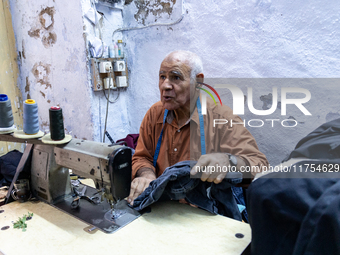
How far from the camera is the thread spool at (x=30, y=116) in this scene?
3.63ft

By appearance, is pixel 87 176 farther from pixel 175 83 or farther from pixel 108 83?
pixel 108 83

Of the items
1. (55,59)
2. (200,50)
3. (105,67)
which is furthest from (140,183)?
(55,59)

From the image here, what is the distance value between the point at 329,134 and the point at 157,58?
5.84ft

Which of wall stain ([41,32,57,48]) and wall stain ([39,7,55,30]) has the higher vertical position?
wall stain ([39,7,55,30])

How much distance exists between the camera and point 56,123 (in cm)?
110

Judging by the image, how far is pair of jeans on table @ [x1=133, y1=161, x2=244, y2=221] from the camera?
109 centimetres

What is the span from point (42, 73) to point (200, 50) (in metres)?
1.71

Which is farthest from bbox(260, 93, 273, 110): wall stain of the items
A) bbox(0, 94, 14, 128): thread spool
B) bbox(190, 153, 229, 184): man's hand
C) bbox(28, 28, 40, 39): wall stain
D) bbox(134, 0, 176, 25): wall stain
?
bbox(28, 28, 40, 39): wall stain

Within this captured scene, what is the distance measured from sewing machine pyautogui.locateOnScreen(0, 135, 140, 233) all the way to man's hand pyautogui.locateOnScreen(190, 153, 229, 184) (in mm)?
303

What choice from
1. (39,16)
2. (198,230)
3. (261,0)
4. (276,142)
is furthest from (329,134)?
(39,16)

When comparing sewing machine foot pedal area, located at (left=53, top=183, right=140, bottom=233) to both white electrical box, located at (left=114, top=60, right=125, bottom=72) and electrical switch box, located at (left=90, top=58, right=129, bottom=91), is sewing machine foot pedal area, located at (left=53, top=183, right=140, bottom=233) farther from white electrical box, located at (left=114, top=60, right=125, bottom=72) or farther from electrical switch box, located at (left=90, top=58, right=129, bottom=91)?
white electrical box, located at (left=114, top=60, right=125, bottom=72)

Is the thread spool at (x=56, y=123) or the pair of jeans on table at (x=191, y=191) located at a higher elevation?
the thread spool at (x=56, y=123)

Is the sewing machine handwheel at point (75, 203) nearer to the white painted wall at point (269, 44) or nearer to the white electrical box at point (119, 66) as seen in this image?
the white painted wall at point (269, 44)

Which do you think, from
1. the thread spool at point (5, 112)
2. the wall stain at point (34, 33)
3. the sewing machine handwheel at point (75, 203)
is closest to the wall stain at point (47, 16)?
the wall stain at point (34, 33)
